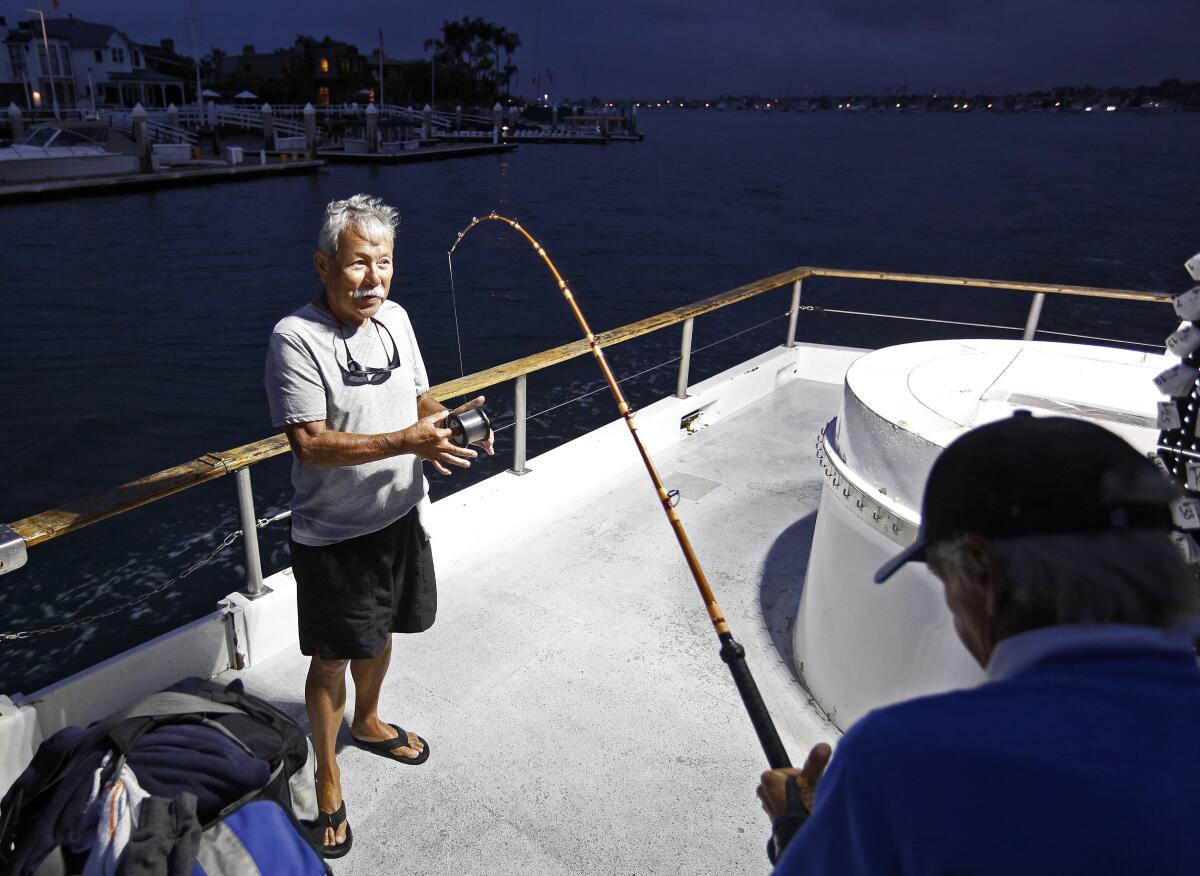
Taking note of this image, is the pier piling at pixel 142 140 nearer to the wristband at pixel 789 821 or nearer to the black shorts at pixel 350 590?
the black shorts at pixel 350 590

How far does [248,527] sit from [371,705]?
0.73m

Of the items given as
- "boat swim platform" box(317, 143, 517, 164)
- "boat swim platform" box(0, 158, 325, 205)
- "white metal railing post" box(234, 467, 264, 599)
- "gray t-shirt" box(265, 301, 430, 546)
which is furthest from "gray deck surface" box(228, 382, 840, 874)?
"boat swim platform" box(317, 143, 517, 164)

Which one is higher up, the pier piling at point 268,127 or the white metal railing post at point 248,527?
the pier piling at point 268,127

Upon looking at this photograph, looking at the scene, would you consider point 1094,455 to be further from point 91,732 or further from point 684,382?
point 684,382

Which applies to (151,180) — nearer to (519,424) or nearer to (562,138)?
(519,424)

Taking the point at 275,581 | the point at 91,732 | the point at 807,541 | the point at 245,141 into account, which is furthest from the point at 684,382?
the point at 245,141

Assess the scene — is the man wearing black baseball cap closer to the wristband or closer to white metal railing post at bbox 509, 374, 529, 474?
the wristband

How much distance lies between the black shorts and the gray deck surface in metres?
0.57

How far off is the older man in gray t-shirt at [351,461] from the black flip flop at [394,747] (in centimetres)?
23

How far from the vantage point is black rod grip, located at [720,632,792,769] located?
143cm

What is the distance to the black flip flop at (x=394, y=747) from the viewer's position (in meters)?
2.54

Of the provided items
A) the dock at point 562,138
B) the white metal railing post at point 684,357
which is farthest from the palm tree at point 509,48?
the white metal railing post at point 684,357

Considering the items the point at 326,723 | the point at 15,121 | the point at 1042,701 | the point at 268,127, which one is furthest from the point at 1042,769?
the point at 268,127

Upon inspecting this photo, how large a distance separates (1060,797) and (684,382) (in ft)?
14.7
